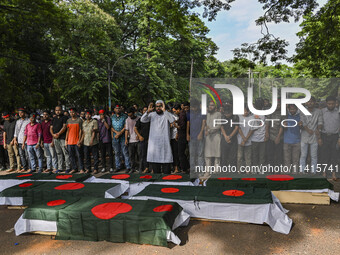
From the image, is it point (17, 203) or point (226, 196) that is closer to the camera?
point (226, 196)

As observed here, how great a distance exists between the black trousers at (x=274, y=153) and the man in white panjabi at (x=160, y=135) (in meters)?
2.66

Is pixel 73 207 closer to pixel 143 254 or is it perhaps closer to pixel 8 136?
pixel 143 254

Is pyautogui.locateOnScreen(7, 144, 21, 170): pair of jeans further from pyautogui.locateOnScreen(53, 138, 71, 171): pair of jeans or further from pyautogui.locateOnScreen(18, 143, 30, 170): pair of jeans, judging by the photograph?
pyautogui.locateOnScreen(53, 138, 71, 171): pair of jeans

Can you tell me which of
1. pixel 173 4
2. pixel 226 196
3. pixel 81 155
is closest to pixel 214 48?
pixel 173 4

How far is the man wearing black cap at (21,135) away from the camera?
29.6 ft

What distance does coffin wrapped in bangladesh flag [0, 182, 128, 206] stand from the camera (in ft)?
16.4

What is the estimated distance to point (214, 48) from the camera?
2970 cm

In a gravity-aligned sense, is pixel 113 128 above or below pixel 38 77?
below

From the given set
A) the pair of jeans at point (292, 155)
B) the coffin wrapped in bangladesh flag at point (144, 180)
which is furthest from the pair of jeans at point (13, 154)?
the pair of jeans at point (292, 155)

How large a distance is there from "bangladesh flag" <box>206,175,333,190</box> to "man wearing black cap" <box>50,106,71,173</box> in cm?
512

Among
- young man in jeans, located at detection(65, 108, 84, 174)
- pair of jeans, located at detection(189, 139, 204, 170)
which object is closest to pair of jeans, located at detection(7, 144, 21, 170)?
young man in jeans, located at detection(65, 108, 84, 174)

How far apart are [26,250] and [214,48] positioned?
29028mm

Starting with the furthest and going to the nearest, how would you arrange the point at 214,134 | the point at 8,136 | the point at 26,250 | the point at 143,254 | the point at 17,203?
the point at 8,136
the point at 214,134
the point at 17,203
the point at 26,250
the point at 143,254

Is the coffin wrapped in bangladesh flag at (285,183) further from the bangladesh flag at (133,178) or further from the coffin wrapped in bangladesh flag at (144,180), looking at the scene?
the bangladesh flag at (133,178)
